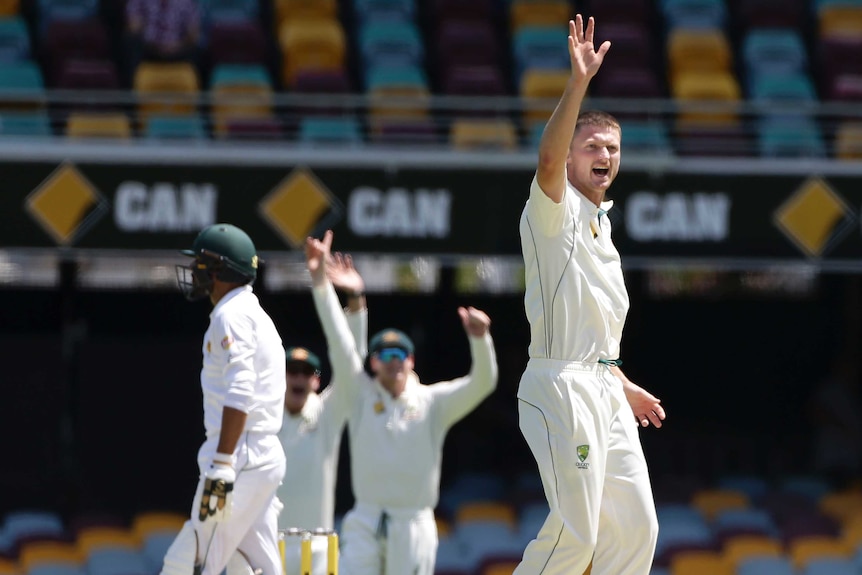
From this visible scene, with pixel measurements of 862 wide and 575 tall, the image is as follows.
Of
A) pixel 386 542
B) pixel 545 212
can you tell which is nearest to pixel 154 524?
pixel 386 542

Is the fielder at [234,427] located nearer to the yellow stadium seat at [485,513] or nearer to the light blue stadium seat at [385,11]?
the yellow stadium seat at [485,513]

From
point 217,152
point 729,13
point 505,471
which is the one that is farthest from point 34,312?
point 729,13

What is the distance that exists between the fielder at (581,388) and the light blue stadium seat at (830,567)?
6134 millimetres

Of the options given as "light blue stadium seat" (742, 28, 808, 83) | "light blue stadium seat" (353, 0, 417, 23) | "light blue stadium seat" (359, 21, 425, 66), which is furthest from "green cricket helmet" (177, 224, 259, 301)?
"light blue stadium seat" (742, 28, 808, 83)

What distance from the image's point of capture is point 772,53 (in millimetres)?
16047

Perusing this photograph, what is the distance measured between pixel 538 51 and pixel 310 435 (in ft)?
24.9

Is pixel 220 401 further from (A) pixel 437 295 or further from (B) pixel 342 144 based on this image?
(A) pixel 437 295

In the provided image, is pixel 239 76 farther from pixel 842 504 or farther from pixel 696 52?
pixel 842 504

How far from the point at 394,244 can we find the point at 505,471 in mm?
3466

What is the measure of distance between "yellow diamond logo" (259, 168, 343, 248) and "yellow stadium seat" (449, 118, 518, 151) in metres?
1.47

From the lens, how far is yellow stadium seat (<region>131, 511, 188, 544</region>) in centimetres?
1247

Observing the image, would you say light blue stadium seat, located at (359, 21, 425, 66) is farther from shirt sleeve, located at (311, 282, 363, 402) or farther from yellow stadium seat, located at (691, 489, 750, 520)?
shirt sleeve, located at (311, 282, 363, 402)

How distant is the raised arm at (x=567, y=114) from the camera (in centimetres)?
554

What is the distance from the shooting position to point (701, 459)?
49.3 ft
